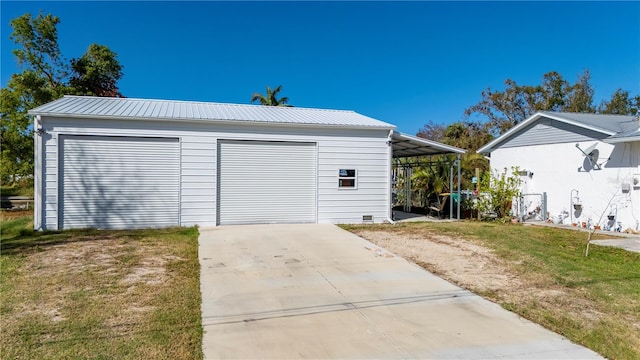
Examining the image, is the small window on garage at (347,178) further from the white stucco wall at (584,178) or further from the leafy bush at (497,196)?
the white stucco wall at (584,178)

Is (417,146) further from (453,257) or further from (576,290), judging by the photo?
(576,290)

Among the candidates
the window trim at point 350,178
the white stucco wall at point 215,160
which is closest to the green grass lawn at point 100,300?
the white stucco wall at point 215,160

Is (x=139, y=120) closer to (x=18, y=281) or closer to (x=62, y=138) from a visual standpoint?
(x=62, y=138)

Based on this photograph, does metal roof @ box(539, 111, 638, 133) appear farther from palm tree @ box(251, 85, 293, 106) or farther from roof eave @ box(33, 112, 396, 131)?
palm tree @ box(251, 85, 293, 106)

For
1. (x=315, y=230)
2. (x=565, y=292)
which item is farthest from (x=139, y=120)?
(x=565, y=292)

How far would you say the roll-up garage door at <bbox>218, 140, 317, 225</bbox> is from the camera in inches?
434

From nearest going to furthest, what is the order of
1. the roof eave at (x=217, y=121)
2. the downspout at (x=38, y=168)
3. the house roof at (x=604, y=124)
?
the downspout at (x=38, y=168) → the roof eave at (x=217, y=121) → the house roof at (x=604, y=124)

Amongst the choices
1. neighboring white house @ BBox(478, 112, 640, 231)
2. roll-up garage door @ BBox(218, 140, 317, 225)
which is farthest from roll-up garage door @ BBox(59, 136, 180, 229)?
neighboring white house @ BBox(478, 112, 640, 231)

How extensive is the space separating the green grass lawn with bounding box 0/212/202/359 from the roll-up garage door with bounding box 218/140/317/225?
314 cm

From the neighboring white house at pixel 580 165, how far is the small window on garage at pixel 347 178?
667 centimetres

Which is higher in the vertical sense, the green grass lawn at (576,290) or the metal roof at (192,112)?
the metal roof at (192,112)

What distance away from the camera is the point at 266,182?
1136 cm

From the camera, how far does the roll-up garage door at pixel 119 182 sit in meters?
9.95

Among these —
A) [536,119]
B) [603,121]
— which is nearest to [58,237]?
[536,119]
